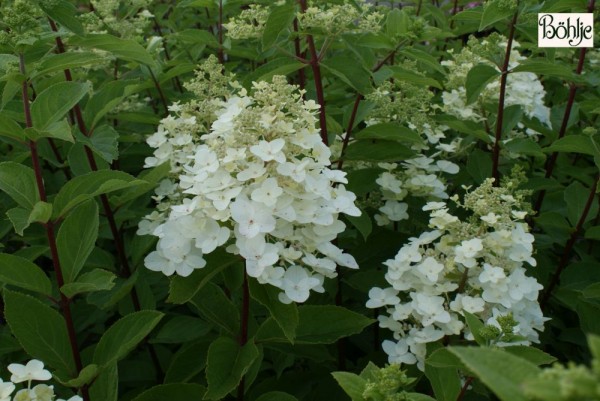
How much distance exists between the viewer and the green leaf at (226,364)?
194cm

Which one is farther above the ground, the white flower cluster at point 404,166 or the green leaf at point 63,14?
the green leaf at point 63,14

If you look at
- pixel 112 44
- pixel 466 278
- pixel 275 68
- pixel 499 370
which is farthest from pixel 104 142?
pixel 499 370

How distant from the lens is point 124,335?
203 centimetres

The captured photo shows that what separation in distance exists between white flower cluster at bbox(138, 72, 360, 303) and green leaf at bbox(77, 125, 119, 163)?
23.1 inches

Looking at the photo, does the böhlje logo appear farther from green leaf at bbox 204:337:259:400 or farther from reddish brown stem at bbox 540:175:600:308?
green leaf at bbox 204:337:259:400

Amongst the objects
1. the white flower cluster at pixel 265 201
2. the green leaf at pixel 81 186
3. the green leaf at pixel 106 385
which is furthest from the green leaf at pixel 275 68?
the green leaf at pixel 106 385

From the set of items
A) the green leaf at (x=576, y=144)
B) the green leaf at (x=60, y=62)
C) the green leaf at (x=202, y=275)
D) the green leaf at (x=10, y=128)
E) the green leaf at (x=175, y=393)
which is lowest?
the green leaf at (x=175, y=393)

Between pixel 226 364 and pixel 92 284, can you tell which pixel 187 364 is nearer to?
Result: pixel 226 364

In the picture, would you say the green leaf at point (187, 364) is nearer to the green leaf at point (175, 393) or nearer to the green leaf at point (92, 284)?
the green leaf at point (175, 393)

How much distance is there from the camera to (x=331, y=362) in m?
2.67

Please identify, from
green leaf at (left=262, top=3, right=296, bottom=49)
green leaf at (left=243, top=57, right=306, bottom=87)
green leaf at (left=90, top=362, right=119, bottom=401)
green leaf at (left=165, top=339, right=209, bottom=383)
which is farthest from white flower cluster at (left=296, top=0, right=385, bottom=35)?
green leaf at (left=90, top=362, right=119, bottom=401)

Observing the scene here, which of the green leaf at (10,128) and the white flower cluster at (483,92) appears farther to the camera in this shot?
the white flower cluster at (483,92)

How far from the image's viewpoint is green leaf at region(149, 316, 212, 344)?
8.11 feet

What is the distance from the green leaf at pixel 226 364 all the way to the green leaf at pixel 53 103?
0.83 meters
